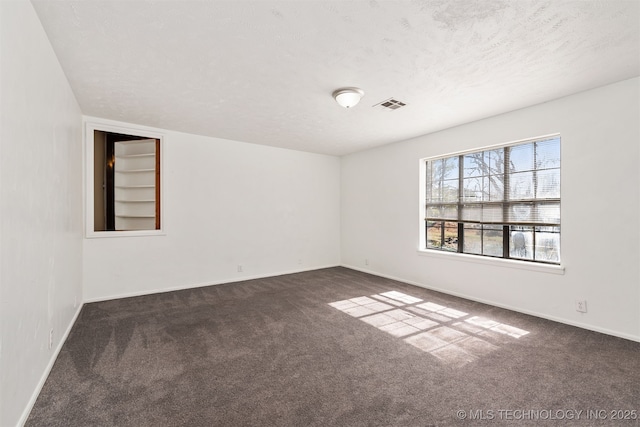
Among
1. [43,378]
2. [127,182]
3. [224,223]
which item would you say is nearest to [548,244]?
[224,223]

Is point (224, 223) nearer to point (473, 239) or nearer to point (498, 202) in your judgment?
point (473, 239)

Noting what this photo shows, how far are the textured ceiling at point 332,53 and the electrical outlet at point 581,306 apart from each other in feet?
7.41

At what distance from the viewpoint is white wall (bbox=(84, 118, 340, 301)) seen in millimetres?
4293

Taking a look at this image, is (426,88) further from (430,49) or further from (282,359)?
(282,359)

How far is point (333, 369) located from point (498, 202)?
3182mm

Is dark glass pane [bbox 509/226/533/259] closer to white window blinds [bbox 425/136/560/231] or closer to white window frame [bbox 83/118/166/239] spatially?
white window blinds [bbox 425/136/560/231]

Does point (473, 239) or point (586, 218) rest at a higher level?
point (586, 218)

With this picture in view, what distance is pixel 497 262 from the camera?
379cm

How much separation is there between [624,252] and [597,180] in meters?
0.75

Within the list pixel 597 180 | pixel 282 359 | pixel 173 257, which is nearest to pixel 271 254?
pixel 173 257

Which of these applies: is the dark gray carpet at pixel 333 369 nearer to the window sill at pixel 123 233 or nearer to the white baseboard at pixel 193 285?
the white baseboard at pixel 193 285

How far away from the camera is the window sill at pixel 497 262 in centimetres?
332

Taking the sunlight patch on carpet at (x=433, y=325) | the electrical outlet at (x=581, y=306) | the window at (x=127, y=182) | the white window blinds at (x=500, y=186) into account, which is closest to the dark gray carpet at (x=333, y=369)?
the sunlight patch on carpet at (x=433, y=325)

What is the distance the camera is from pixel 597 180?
3000 millimetres
